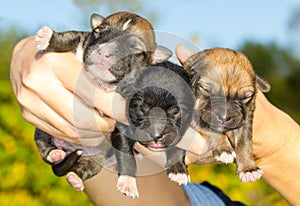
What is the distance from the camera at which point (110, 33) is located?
3420mm

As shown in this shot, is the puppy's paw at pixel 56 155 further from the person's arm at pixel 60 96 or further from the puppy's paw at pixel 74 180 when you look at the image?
the person's arm at pixel 60 96

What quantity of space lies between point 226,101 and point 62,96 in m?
0.89

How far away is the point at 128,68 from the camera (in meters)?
3.31

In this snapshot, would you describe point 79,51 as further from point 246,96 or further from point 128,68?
point 246,96

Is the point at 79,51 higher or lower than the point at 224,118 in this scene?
higher

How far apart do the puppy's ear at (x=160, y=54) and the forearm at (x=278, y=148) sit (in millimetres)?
947

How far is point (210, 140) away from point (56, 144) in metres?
1.08

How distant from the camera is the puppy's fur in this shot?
3.23 m

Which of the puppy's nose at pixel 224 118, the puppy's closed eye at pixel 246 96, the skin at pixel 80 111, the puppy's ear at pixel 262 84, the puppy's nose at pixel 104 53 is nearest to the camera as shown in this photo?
the puppy's nose at pixel 104 53

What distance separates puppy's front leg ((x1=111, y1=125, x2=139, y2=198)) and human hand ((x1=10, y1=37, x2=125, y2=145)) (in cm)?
12

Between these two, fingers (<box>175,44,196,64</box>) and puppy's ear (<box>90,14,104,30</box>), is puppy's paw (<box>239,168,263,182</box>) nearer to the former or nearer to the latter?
fingers (<box>175,44,196,64</box>)

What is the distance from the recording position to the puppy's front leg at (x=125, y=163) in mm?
3512

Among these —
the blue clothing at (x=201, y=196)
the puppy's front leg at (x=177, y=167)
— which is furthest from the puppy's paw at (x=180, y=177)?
the blue clothing at (x=201, y=196)

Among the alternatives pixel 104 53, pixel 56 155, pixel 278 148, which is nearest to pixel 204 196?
pixel 278 148
